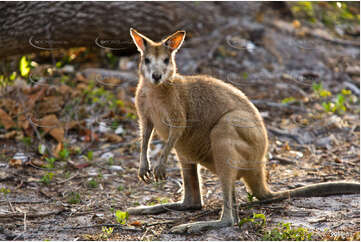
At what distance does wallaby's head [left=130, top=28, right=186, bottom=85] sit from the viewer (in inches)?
160

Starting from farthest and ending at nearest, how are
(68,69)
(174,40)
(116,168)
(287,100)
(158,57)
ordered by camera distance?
1. (68,69)
2. (287,100)
3. (116,168)
4. (174,40)
5. (158,57)

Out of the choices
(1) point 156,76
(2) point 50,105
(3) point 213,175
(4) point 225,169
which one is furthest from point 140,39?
(2) point 50,105

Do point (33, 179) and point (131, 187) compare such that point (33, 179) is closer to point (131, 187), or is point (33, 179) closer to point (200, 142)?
point (131, 187)

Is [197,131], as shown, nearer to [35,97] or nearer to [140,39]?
[140,39]

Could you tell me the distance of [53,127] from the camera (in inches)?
247

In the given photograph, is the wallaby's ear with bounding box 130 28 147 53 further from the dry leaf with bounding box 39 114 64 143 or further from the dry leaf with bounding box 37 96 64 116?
the dry leaf with bounding box 37 96 64 116

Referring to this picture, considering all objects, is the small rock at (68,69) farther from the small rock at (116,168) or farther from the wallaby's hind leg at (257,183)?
the wallaby's hind leg at (257,183)

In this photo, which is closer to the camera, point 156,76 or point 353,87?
point 156,76

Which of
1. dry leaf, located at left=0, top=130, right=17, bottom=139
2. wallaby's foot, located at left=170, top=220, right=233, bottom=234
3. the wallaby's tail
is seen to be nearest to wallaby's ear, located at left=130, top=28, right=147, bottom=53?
wallaby's foot, located at left=170, top=220, right=233, bottom=234

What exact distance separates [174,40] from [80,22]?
282 centimetres

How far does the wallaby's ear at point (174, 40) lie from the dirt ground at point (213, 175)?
1.31 m

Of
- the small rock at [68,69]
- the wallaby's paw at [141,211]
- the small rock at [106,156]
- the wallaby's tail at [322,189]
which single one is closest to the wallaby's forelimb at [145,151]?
the wallaby's paw at [141,211]

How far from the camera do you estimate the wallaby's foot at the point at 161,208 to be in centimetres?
469

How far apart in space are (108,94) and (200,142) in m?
3.12
